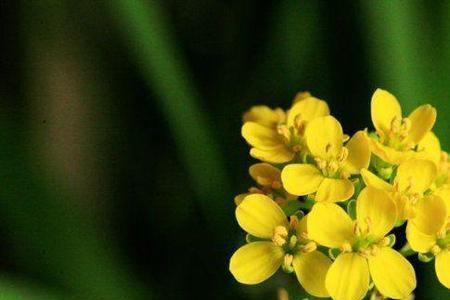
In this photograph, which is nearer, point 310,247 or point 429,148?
point 310,247

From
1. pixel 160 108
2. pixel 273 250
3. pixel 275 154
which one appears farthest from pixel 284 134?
pixel 160 108

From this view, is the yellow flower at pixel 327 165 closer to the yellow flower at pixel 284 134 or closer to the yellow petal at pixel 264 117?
the yellow flower at pixel 284 134

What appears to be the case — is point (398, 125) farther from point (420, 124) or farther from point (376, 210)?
point (376, 210)

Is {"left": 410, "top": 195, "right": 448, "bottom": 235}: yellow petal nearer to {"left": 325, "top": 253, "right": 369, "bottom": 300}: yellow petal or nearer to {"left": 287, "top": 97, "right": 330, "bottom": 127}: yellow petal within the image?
{"left": 325, "top": 253, "right": 369, "bottom": 300}: yellow petal

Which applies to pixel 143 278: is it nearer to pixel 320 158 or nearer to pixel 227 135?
pixel 227 135

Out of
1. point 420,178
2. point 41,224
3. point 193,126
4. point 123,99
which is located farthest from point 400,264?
point 123,99

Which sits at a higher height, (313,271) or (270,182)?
(270,182)
